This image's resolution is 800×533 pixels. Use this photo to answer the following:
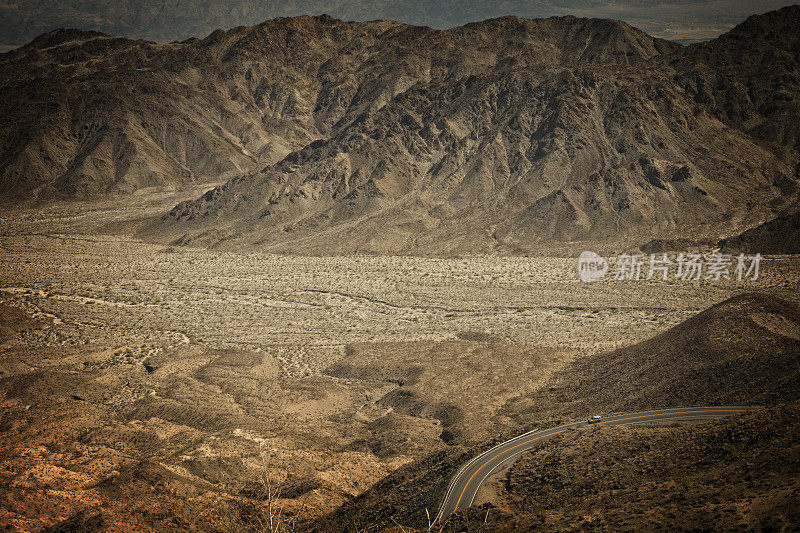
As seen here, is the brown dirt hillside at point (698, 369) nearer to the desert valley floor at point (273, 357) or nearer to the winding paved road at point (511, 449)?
the winding paved road at point (511, 449)

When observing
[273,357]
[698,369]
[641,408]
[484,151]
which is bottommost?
[273,357]

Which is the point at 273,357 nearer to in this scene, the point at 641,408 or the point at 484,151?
the point at 641,408

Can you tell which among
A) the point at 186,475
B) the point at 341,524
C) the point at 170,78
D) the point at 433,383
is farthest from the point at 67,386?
the point at 170,78

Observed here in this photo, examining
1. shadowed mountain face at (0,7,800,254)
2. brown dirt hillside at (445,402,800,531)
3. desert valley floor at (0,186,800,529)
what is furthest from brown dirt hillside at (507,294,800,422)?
shadowed mountain face at (0,7,800,254)

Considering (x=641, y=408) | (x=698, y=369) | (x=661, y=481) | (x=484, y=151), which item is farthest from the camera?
(x=484, y=151)

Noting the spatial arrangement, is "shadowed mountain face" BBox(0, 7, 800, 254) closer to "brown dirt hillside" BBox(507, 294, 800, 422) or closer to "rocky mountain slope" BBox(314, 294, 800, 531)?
"brown dirt hillside" BBox(507, 294, 800, 422)

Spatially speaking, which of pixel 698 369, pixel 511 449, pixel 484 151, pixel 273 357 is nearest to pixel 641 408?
pixel 698 369

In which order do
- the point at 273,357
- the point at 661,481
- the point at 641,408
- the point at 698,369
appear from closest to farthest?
1. the point at 661,481
2. the point at 641,408
3. the point at 698,369
4. the point at 273,357

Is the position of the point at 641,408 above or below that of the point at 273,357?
above
